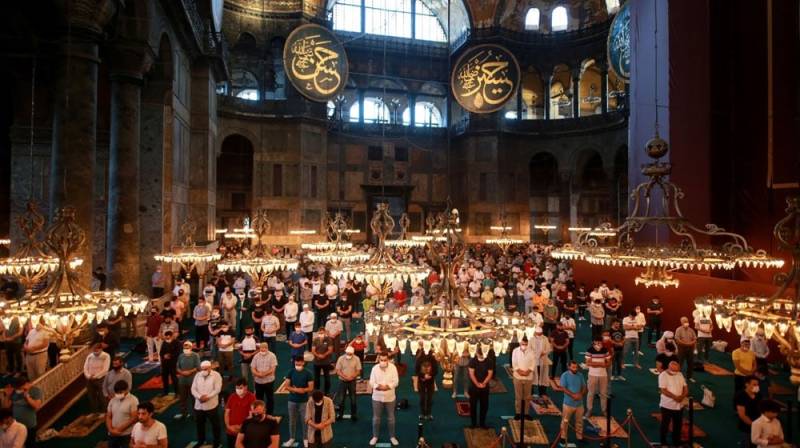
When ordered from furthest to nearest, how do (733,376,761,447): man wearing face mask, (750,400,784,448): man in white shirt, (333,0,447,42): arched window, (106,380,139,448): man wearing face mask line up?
1. (333,0,447,42): arched window
2. (733,376,761,447): man wearing face mask
3. (106,380,139,448): man wearing face mask
4. (750,400,784,448): man in white shirt

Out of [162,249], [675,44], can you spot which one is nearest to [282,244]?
[162,249]

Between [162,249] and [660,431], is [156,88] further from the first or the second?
[660,431]

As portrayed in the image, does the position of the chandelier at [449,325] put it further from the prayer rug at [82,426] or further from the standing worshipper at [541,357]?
the prayer rug at [82,426]

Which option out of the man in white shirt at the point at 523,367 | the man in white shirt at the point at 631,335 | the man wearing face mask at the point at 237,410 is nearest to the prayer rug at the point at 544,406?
the man in white shirt at the point at 523,367

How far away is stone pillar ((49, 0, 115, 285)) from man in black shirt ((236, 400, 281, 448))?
16.9 ft

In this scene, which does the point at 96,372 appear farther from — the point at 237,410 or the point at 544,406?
the point at 544,406

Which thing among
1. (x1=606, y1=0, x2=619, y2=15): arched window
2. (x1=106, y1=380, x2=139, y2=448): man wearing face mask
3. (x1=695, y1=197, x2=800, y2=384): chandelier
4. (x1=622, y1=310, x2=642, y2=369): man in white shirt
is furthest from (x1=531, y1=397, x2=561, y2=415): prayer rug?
(x1=606, y1=0, x2=619, y2=15): arched window

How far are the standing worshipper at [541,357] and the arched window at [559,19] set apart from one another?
79.4ft

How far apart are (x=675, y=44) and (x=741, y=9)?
1.42 m

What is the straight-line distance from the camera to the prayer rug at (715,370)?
29.3ft

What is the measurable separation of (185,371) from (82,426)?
55.1 inches

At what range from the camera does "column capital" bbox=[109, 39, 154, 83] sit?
997cm

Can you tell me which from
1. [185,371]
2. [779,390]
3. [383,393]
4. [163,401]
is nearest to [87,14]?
[185,371]

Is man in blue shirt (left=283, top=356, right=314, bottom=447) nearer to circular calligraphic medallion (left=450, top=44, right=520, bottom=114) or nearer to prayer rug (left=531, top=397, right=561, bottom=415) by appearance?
prayer rug (left=531, top=397, right=561, bottom=415)
